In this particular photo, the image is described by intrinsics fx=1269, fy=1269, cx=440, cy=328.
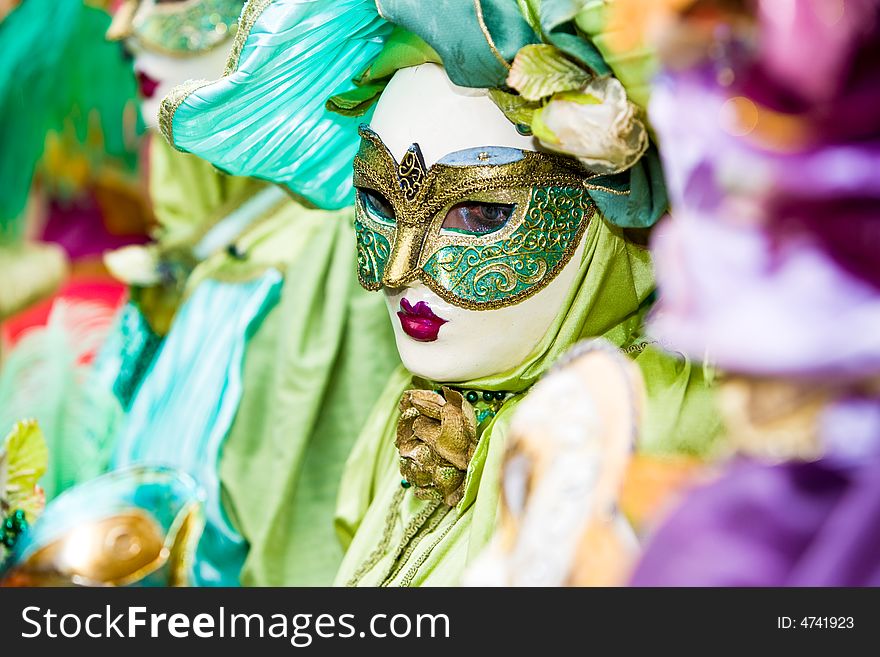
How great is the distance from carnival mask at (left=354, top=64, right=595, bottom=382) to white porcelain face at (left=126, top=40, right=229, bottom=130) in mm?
1038

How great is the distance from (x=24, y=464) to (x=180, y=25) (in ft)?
3.73

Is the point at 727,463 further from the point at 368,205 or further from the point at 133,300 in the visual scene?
the point at 133,300

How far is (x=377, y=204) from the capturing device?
1.48 metres

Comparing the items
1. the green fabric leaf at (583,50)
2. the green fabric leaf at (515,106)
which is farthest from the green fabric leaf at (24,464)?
the green fabric leaf at (583,50)

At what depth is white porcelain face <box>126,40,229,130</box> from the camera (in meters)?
2.42

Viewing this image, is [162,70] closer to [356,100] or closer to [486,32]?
[356,100]

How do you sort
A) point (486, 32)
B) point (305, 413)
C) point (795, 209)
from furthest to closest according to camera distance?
point (305, 413)
point (486, 32)
point (795, 209)

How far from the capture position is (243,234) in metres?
2.41

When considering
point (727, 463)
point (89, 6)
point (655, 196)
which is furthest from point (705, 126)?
point (89, 6)

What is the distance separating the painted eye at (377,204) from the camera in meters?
1.46

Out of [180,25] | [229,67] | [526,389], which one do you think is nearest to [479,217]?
[526,389]

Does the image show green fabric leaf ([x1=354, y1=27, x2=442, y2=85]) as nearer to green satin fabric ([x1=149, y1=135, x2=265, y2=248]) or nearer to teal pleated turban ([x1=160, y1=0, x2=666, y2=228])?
teal pleated turban ([x1=160, y1=0, x2=666, y2=228])

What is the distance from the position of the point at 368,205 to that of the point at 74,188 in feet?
4.65
